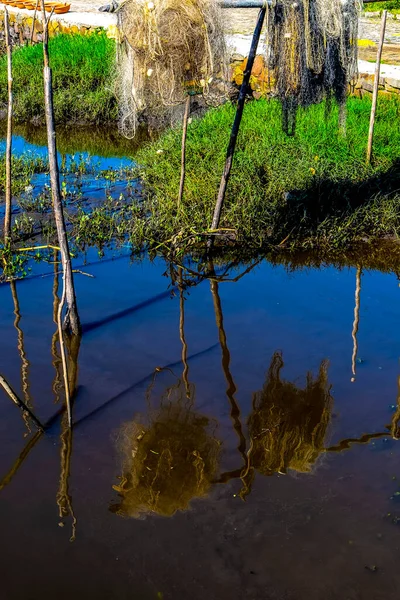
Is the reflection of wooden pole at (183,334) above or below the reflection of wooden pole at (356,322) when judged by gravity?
below

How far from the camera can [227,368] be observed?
507cm

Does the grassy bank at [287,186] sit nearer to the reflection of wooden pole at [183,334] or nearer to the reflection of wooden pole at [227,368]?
the reflection of wooden pole at [183,334]

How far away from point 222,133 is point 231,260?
282 centimetres

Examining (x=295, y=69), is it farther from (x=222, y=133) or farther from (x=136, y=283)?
(x=222, y=133)

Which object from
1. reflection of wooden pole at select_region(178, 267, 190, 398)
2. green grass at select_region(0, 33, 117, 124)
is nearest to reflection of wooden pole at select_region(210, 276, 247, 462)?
reflection of wooden pole at select_region(178, 267, 190, 398)

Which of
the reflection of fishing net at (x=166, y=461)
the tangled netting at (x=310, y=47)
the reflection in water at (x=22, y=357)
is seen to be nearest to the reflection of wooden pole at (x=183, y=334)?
the reflection of fishing net at (x=166, y=461)

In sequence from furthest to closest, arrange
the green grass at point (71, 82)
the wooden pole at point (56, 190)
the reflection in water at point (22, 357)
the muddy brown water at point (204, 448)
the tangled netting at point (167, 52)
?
the green grass at point (71, 82)
the tangled netting at point (167, 52)
the wooden pole at point (56, 190)
the reflection in water at point (22, 357)
the muddy brown water at point (204, 448)

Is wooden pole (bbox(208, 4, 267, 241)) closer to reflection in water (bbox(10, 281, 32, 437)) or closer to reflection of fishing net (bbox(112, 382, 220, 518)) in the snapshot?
reflection in water (bbox(10, 281, 32, 437))

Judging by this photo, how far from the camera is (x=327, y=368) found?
5.02 metres

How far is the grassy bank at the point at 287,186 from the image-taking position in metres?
6.91

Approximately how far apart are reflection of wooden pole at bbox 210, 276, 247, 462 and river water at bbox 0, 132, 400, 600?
13mm

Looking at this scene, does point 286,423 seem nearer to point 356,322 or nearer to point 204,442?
point 204,442

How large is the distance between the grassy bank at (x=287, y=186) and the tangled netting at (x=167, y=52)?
1.29 meters

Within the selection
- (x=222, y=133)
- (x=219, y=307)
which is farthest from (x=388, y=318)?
(x=222, y=133)
